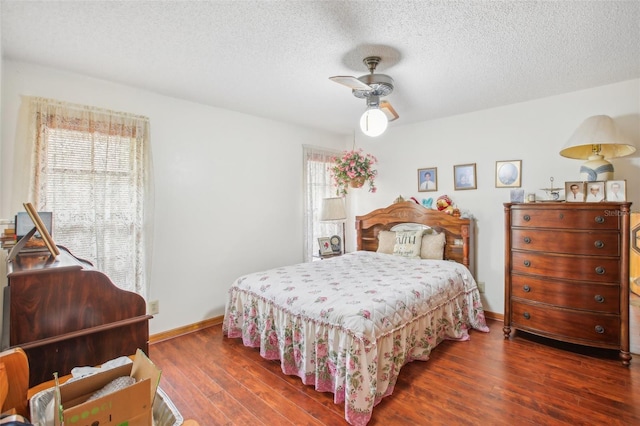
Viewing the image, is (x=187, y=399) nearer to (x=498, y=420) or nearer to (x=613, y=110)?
(x=498, y=420)

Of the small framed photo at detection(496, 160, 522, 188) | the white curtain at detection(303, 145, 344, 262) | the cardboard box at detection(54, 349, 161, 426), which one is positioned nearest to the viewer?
the cardboard box at detection(54, 349, 161, 426)

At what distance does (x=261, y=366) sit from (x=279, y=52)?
2.42 m

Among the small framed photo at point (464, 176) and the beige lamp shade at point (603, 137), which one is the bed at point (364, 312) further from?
the beige lamp shade at point (603, 137)

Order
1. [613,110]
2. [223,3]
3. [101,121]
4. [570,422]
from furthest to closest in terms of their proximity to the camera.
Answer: [613,110]
[101,121]
[570,422]
[223,3]

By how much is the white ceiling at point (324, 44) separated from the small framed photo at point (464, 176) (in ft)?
3.07

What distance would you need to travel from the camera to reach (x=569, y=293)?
2.67 m

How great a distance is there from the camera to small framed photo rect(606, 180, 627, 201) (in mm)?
2641

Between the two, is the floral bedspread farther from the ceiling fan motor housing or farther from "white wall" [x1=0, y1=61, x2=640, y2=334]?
the ceiling fan motor housing

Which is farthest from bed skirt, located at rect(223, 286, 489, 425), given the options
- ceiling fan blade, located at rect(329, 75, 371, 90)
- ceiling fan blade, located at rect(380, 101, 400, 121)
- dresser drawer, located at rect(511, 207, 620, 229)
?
ceiling fan blade, located at rect(380, 101, 400, 121)

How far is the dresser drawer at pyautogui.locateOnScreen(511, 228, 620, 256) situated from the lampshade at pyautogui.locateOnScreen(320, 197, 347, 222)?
1.94 m

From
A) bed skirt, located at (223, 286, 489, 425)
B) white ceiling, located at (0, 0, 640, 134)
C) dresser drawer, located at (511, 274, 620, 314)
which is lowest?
bed skirt, located at (223, 286, 489, 425)

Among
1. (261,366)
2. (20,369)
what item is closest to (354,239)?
(261,366)

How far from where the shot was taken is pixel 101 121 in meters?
2.66

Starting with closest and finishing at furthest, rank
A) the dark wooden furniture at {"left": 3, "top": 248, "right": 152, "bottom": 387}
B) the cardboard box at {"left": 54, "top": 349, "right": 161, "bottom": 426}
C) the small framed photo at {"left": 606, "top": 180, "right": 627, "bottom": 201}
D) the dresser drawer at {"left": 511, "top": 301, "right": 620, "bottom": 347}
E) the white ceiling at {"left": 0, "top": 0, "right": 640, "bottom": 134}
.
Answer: the cardboard box at {"left": 54, "top": 349, "right": 161, "bottom": 426}
the dark wooden furniture at {"left": 3, "top": 248, "right": 152, "bottom": 387}
the white ceiling at {"left": 0, "top": 0, "right": 640, "bottom": 134}
the dresser drawer at {"left": 511, "top": 301, "right": 620, "bottom": 347}
the small framed photo at {"left": 606, "top": 180, "right": 627, "bottom": 201}
